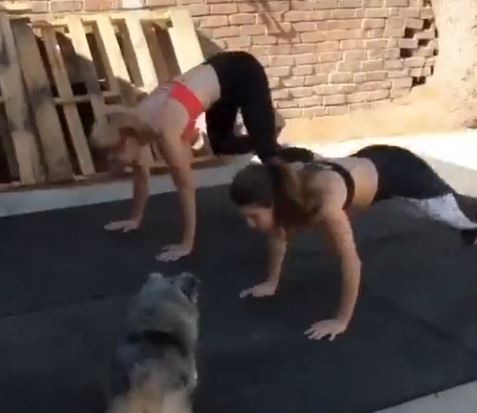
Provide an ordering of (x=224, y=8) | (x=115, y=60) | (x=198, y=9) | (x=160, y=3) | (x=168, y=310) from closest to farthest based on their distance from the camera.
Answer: (x=168, y=310) < (x=115, y=60) < (x=160, y=3) < (x=198, y=9) < (x=224, y=8)

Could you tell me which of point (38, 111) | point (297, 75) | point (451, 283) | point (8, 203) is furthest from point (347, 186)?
point (297, 75)

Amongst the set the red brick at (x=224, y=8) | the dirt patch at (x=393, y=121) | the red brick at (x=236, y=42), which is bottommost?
the dirt patch at (x=393, y=121)

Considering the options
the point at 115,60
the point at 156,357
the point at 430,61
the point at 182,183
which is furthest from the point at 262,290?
the point at 430,61

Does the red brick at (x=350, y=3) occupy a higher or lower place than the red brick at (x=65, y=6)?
lower

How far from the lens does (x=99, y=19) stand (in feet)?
21.3

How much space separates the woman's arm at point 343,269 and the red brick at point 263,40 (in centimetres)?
380

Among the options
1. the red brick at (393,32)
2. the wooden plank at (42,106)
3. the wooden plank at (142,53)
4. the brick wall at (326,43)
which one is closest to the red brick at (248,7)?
the brick wall at (326,43)

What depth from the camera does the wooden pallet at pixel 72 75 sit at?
5.95 meters

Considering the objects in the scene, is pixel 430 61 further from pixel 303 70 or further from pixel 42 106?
pixel 42 106

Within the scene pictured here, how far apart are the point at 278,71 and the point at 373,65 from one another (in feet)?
3.20

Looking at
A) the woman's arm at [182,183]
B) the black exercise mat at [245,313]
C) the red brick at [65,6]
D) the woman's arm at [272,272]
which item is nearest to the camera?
the black exercise mat at [245,313]

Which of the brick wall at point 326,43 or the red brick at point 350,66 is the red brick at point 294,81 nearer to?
the brick wall at point 326,43

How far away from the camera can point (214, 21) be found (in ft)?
23.0

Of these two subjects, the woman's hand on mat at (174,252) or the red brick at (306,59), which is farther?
the red brick at (306,59)
